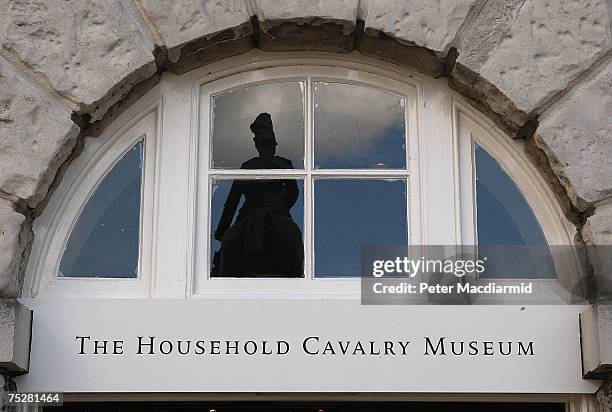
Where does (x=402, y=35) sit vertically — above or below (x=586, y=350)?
above

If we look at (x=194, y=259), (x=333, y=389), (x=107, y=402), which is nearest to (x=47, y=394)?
(x=107, y=402)

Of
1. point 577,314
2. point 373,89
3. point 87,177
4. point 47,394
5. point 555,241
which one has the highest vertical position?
point 373,89

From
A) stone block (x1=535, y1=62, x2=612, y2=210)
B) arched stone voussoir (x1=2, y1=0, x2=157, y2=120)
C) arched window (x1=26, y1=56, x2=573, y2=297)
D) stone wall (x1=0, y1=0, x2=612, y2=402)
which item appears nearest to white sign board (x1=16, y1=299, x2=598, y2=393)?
arched window (x1=26, y1=56, x2=573, y2=297)

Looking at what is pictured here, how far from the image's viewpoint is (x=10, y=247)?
12.3 ft

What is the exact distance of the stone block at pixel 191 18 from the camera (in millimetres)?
4051

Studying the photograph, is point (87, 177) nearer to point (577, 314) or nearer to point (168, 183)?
point (168, 183)

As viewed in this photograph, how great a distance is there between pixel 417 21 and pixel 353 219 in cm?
79

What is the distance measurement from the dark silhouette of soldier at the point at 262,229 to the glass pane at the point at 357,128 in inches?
7.0

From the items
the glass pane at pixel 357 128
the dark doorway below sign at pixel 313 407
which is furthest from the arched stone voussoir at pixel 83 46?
the dark doorway below sign at pixel 313 407

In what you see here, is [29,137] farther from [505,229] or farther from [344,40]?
[505,229]

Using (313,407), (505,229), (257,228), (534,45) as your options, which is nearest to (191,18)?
(257,228)

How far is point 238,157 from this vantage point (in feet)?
13.9

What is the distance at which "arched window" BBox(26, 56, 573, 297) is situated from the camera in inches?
160

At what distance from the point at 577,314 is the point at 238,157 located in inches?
55.5
